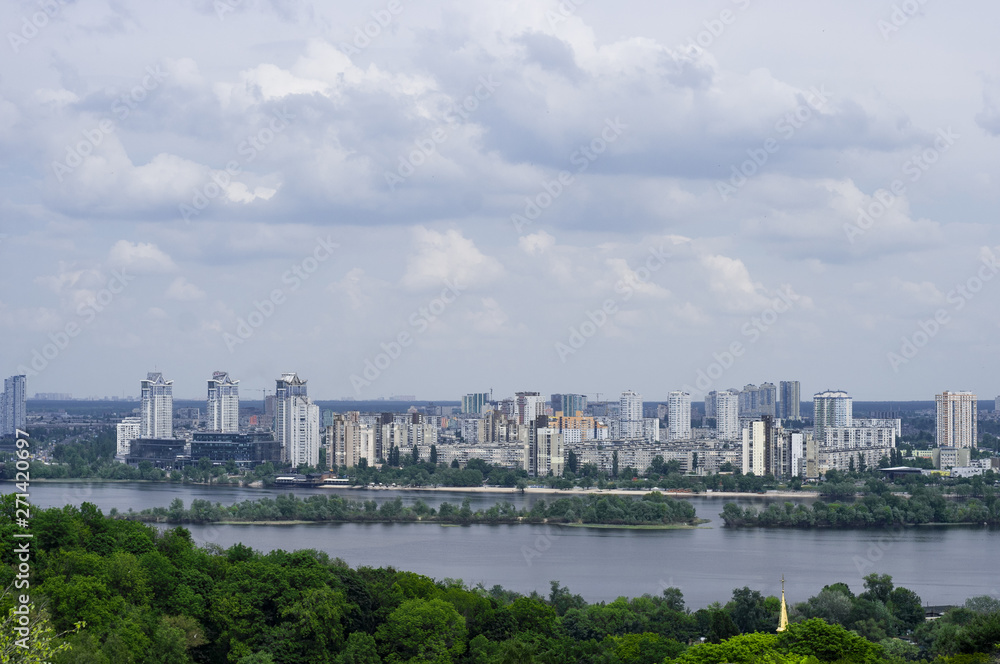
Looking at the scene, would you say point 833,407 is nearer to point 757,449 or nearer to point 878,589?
point 757,449

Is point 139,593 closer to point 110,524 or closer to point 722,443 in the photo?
point 110,524

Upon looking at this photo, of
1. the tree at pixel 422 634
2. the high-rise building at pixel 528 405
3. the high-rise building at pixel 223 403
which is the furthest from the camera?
the high-rise building at pixel 528 405

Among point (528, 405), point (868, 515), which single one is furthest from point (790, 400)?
point (868, 515)

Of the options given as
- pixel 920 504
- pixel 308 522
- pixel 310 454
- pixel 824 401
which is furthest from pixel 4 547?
pixel 824 401

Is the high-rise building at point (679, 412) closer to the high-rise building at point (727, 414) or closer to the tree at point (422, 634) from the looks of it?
the high-rise building at point (727, 414)

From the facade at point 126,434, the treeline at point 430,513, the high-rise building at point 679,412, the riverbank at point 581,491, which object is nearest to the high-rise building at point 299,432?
the facade at point 126,434

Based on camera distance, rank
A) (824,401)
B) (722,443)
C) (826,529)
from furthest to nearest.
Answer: (824,401)
(722,443)
(826,529)
